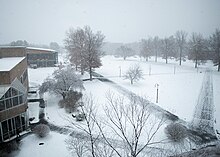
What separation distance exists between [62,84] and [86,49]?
15.6m

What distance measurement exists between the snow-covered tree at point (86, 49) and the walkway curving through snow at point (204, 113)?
71.3 feet

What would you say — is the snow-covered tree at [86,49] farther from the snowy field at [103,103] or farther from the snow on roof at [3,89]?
the snow on roof at [3,89]

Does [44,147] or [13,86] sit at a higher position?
[13,86]

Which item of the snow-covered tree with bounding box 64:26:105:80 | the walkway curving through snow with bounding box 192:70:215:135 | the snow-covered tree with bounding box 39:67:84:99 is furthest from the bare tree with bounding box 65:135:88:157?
the snow-covered tree with bounding box 64:26:105:80

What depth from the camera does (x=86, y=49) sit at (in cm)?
3859

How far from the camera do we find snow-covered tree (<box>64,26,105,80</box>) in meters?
38.3

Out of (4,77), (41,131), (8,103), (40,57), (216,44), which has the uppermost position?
(216,44)

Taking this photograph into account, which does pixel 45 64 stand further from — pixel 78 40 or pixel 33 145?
pixel 33 145

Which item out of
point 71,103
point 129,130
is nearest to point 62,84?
point 71,103

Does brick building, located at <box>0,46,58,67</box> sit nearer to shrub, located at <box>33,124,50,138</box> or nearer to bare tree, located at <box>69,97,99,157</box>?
shrub, located at <box>33,124,50,138</box>

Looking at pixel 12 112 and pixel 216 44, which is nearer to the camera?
pixel 12 112

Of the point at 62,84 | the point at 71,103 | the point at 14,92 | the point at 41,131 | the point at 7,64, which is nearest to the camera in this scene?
the point at 41,131

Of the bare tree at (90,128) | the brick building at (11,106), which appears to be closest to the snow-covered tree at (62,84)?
the brick building at (11,106)

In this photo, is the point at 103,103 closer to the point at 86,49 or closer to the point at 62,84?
the point at 62,84
